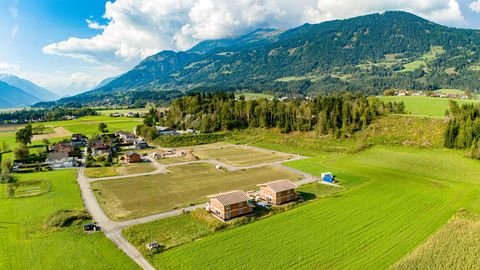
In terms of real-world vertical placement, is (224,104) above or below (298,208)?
above

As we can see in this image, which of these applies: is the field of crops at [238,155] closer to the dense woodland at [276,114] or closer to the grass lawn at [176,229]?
the dense woodland at [276,114]

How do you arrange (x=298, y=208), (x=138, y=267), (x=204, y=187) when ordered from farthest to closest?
(x=204, y=187) < (x=298, y=208) < (x=138, y=267)

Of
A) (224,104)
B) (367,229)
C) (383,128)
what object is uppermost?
(224,104)

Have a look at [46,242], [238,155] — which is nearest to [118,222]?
[46,242]

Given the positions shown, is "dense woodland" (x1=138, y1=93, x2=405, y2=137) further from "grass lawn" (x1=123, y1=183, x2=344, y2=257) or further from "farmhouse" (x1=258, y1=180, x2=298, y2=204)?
"grass lawn" (x1=123, y1=183, x2=344, y2=257)

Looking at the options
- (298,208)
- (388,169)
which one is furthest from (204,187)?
(388,169)

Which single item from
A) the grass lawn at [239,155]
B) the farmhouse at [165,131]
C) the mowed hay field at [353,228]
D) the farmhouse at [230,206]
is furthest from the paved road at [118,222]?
the farmhouse at [165,131]

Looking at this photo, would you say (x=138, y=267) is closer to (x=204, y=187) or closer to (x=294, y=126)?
(x=204, y=187)
